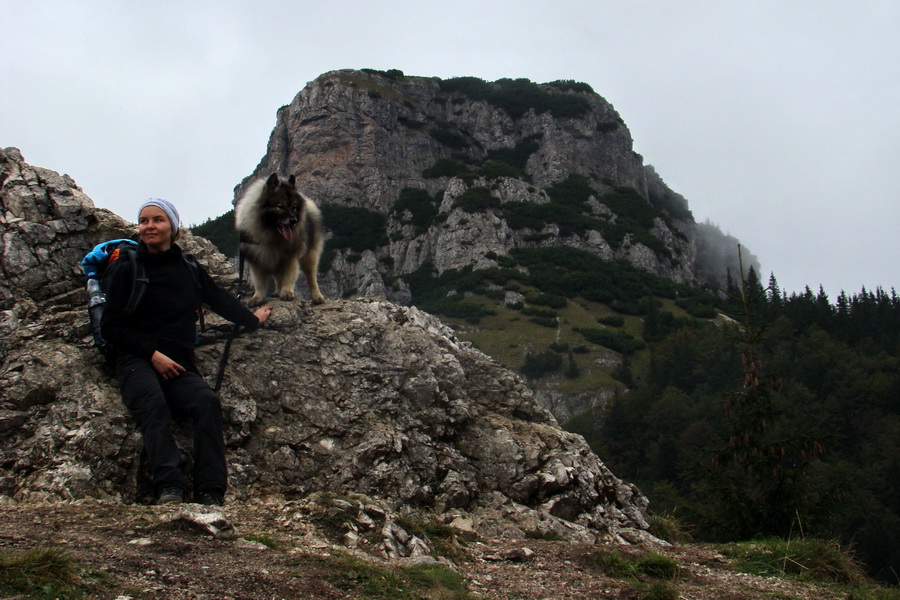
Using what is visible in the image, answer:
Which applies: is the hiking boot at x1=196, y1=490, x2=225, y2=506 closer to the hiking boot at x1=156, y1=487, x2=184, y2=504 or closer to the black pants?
the black pants

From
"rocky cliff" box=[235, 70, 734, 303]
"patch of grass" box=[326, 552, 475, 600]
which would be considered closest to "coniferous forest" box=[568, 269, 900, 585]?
"patch of grass" box=[326, 552, 475, 600]

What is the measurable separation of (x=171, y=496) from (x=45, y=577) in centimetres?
183

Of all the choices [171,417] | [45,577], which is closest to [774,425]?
[171,417]

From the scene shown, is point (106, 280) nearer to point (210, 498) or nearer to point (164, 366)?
point (164, 366)

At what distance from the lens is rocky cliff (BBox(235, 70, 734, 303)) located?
336 feet

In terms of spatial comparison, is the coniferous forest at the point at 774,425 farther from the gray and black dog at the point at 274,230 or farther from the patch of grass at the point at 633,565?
the gray and black dog at the point at 274,230

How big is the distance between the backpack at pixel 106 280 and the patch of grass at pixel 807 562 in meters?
5.88

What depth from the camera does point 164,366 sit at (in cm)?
555

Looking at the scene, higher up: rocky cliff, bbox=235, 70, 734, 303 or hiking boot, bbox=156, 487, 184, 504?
rocky cliff, bbox=235, 70, 734, 303

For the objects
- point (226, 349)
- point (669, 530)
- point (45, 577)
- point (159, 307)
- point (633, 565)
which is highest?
point (159, 307)

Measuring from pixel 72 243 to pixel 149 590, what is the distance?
5.77 metres

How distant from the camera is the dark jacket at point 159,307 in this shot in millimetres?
5539

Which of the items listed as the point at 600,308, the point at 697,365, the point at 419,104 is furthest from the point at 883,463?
the point at 419,104

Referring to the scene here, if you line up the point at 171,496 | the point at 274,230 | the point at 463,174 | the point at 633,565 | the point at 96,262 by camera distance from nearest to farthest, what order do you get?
the point at 171,496 < the point at 633,565 < the point at 96,262 < the point at 274,230 < the point at 463,174
